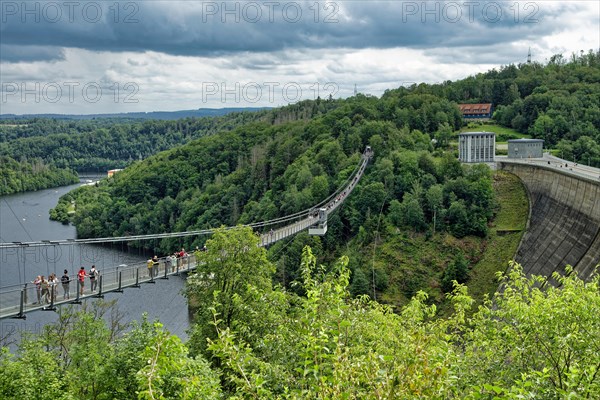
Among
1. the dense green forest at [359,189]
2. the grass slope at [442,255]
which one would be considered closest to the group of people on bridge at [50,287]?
the dense green forest at [359,189]

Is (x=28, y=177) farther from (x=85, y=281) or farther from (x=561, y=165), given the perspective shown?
(x=85, y=281)

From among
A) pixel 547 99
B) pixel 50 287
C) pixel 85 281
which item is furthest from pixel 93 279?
pixel 547 99

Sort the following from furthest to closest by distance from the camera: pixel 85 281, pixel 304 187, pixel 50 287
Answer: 1. pixel 304 187
2. pixel 85 281
3. pixel 50 287

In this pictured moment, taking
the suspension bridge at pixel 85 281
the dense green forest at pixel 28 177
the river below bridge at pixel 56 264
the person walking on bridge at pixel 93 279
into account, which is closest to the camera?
the suspension bridge at pixel 85 281

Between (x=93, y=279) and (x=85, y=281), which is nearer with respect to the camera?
(x=93, y=279)

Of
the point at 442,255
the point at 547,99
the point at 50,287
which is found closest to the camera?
the point at 50,287

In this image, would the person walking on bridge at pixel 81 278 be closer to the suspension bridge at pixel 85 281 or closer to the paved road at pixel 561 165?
the suspension bridge at pixel 85 281
